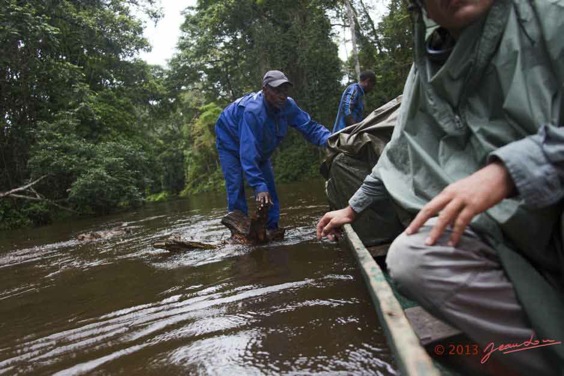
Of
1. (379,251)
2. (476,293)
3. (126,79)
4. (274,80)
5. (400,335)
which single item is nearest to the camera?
(400,335)

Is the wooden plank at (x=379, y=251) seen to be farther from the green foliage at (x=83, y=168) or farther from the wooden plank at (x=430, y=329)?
the green foliage at (x=83, y=168)

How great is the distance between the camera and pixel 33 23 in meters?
11.1

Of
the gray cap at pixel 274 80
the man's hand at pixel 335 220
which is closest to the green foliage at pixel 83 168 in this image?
the gray cap at pixel 274 80

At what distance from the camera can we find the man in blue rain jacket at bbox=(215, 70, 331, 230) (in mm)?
3875

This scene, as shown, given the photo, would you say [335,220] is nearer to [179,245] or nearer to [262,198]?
[262,198]

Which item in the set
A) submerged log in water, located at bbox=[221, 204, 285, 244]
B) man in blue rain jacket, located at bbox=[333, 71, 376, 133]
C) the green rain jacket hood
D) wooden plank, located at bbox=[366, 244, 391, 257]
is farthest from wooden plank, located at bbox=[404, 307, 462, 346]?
man in blue rain jacket, located at bbox=[333, 71, 376, 133]

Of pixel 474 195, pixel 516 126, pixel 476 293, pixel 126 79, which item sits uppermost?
pixel 126 79

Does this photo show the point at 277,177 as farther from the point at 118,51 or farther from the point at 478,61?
the point at 478,61

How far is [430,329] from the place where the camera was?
136 centimetres

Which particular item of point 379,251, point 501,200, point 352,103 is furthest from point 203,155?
point 501,200

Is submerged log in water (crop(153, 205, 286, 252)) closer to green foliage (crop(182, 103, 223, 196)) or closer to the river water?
the river water

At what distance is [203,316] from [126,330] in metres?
0.42

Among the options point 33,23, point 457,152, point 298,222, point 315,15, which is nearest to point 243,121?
point 298,222

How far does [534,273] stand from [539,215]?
0.51 ft
